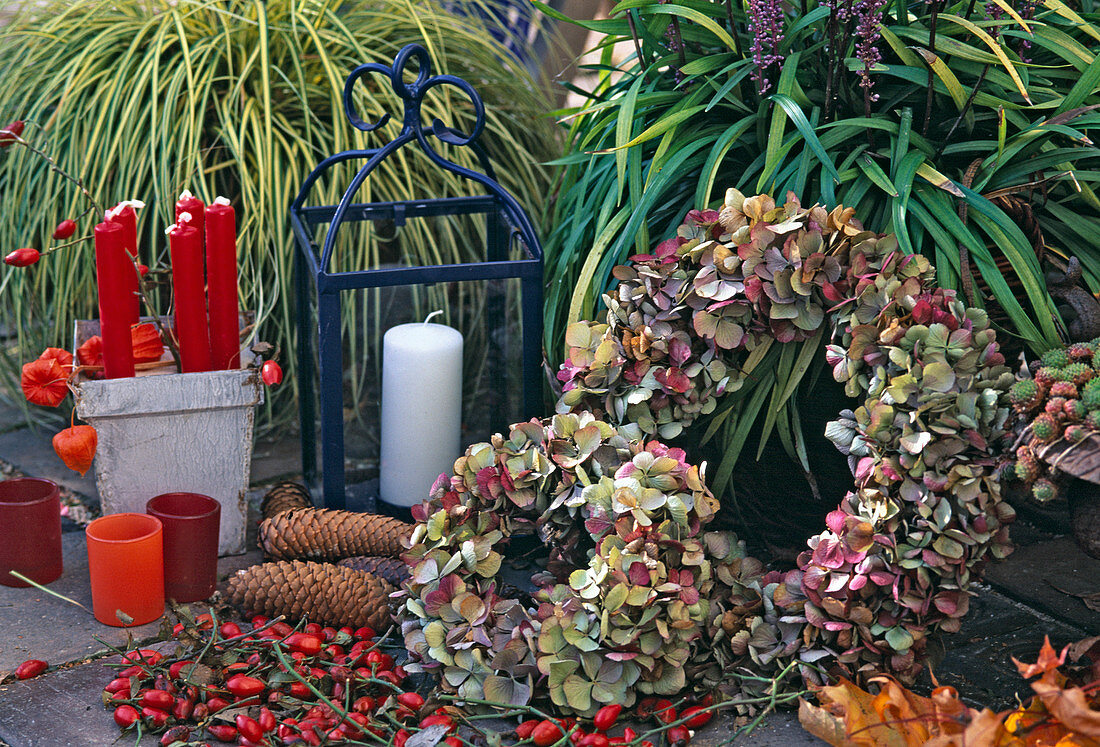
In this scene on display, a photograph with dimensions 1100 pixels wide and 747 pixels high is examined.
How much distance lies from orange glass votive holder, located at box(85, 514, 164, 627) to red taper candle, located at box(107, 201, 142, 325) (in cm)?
32

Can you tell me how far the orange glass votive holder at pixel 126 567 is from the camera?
1.38 meters

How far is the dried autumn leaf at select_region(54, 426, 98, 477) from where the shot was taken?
1.40 metres

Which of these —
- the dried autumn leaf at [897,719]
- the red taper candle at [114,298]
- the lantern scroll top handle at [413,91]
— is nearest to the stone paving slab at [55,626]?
the red taper candle at [114,298]

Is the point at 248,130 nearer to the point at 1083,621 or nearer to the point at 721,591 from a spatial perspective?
the point at 721,591

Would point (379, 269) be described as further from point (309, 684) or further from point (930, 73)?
point (930, 73)

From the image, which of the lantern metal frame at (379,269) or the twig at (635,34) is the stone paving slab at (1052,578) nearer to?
the lantern metal frame at (379,269)

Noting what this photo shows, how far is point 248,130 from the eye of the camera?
1.92 m

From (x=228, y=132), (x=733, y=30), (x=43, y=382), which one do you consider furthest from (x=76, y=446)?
(x=733, y=30)

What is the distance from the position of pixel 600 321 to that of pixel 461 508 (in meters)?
0.34

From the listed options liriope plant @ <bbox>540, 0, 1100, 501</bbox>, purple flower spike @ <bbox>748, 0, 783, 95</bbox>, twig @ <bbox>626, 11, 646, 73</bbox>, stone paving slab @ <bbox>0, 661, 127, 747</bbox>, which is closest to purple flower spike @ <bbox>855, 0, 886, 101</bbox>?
liriope plant @ <bbox>540, 0, 1100, 501</bbox>

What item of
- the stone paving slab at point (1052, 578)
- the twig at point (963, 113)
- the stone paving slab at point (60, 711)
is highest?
the twig at point (963, 113)

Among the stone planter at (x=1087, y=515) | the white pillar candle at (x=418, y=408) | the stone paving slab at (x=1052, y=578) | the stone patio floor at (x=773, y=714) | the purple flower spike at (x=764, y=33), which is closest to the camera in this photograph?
the stone planter at (x=1087, y=515)

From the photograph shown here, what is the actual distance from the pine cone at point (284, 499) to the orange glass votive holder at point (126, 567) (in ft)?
0.70

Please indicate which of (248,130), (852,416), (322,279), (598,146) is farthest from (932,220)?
(248,130)
